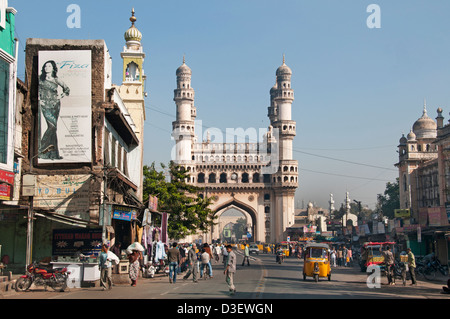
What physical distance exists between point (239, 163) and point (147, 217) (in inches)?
2345

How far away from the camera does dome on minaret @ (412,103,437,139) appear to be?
6081cm

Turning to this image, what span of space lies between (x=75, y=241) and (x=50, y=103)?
5414 millimetres

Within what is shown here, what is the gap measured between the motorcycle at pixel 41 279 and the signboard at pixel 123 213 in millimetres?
6093

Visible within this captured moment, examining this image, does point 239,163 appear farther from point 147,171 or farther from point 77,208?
point 77,208

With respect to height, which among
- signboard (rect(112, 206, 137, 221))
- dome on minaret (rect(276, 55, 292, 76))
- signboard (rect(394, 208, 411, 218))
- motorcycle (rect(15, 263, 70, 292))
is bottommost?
motorcycle (rect(15, 263, 70, 292))

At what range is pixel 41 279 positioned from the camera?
15984mm

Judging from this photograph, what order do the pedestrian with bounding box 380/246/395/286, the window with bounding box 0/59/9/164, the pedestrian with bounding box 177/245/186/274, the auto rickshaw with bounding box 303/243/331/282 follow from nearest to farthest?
the window with bounding box 0/59/9/164, the pedestrian with bounding box 380/246/395/286, the auto rickshaw with bounding box 303/243/331/282, the pedestrian with bounding box 177/245/186/274

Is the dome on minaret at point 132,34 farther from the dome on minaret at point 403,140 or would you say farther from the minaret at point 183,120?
the minaret at point 183,120

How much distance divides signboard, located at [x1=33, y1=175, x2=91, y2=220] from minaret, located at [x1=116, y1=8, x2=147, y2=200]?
1022cm

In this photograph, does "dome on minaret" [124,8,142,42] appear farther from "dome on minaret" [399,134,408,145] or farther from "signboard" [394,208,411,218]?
"dome on minaret" [399,134,408,145]

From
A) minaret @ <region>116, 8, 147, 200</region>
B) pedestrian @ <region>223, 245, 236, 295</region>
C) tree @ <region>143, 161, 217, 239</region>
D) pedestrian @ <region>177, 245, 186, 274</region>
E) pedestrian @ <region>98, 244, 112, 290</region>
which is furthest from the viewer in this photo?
tree @ <region>143, 161, 217, 239</region>

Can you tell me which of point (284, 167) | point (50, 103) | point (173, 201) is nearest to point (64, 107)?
point (50, 103)

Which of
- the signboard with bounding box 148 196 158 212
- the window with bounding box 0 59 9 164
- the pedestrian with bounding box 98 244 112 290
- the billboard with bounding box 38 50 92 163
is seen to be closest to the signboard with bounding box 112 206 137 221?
the billboard with bounding box 38 50 92 163

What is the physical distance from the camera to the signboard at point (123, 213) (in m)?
22.3
